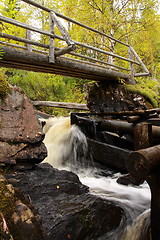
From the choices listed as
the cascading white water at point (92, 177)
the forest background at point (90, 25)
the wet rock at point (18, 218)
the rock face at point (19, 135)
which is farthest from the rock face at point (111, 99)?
the wet rock at point (18, 218)

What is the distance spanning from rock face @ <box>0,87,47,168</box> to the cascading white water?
1.45 metres

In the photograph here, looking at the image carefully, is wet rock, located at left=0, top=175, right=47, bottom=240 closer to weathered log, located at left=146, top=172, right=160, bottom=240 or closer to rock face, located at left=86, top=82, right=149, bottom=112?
weathered log, located at left=146, top=172, right=160, bottom=240

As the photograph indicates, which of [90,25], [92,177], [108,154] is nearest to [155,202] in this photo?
[92,177]

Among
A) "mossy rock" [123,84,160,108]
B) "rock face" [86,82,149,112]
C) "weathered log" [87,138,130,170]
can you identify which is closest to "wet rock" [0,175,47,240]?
"weathered log" [87,138,130,170]

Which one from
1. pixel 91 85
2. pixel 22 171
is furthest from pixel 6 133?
pixel 91 85

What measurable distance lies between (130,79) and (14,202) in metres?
8.49

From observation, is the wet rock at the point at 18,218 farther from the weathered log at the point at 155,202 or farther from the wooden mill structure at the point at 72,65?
the weathered log at the point at 155,202

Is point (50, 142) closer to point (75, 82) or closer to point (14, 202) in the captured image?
point (14, 202)

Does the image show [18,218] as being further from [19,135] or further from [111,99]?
[111,99]

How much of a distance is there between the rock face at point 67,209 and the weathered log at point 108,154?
81.5 inches

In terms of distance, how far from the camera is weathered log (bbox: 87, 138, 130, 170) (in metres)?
4.97

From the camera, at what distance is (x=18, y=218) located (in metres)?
1.18

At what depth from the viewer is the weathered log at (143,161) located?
1.86m

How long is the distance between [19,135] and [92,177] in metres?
2.45
